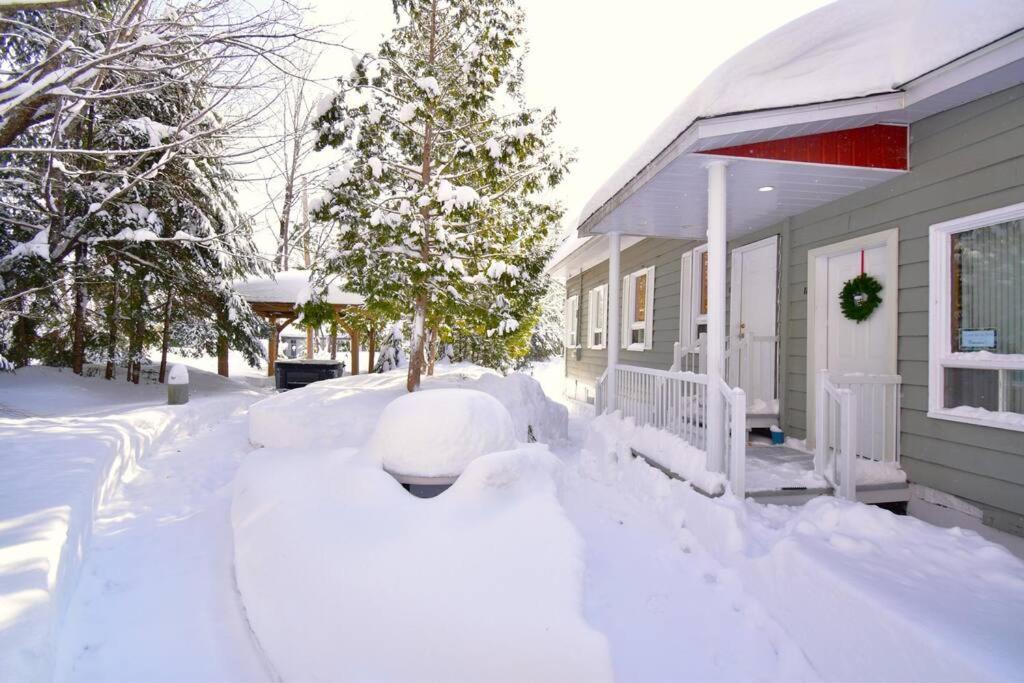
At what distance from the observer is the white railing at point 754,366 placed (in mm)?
6754

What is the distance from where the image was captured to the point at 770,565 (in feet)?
11.8

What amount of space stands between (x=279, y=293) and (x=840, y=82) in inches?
536

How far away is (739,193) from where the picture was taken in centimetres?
564

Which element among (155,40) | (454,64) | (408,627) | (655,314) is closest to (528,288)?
(655,314)

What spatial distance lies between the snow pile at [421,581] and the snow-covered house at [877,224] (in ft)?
7.36

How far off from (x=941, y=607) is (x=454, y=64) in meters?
8.81

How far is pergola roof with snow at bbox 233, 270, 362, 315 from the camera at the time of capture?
45.9 feet

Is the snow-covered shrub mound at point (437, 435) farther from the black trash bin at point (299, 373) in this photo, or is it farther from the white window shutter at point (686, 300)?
the black trash bin at point (299, 373)

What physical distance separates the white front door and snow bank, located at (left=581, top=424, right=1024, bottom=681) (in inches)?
107

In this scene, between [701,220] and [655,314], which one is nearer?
[701,220]

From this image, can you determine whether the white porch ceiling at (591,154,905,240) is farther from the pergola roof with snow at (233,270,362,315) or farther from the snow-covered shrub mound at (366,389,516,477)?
the pergola roof with snow at (233,270,362,315)

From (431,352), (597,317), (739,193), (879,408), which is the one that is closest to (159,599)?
(879,408)

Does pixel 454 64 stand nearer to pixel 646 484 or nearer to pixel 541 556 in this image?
pixel 646 484

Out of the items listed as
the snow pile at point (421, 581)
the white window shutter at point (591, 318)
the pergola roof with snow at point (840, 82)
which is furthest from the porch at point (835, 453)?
the white window shutter at point (591, 318)
